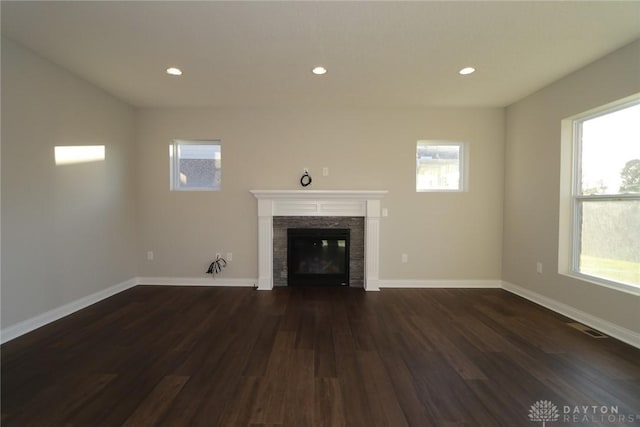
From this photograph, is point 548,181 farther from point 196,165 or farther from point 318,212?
point 196,165

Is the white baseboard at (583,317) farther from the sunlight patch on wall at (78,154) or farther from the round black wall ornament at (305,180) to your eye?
the sunlight patch on wall at (78,154)

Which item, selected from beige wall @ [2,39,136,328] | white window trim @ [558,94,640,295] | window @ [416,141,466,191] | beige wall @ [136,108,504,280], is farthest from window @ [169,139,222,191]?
white window trim @ [558,94,640,295]

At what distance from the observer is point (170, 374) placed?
1.79m

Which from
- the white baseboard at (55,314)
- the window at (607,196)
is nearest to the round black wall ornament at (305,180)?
the white baseboard at (55,314)

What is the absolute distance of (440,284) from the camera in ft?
12.4

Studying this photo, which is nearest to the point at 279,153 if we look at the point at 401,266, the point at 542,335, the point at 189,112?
the point at 189,112

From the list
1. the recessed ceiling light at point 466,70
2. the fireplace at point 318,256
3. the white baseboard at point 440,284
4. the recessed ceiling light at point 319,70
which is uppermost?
the recessed ceiling light at point 466,70

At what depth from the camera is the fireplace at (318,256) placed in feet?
12.5

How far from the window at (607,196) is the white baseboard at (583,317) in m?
0.38

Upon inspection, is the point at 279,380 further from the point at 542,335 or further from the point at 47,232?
the point at 47,232

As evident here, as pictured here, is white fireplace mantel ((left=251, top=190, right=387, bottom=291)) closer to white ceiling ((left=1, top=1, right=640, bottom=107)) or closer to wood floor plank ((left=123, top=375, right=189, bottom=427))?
white ceiling ((left=1, top=1, right=640, bottom=107))

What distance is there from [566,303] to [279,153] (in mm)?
3997

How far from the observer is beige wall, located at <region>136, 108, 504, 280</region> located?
3.76 metres

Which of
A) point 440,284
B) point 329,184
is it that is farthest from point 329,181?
point 440,284
